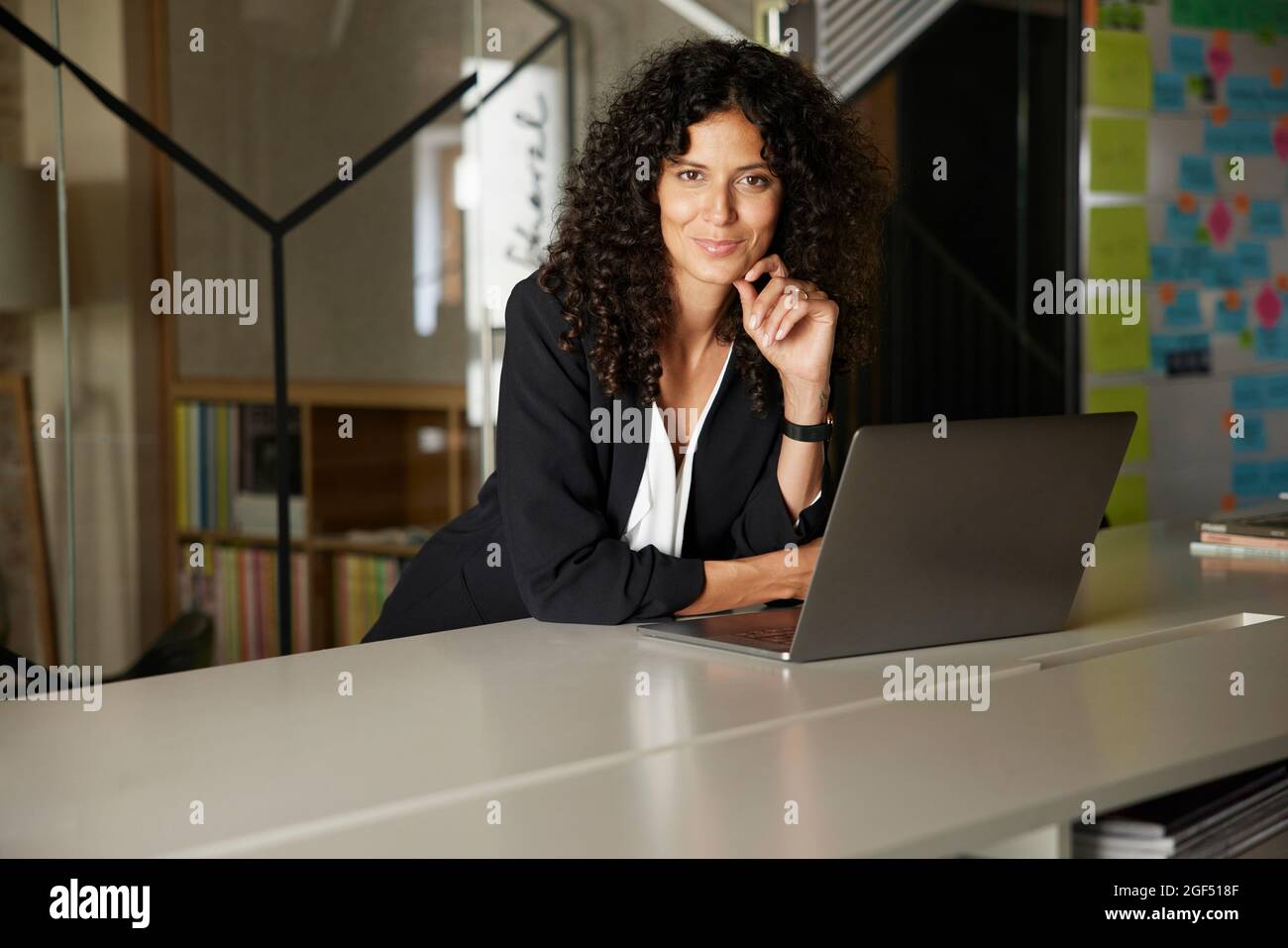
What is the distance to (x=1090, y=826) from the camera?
46.8 inches

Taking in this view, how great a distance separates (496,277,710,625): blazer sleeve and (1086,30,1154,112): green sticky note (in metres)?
3.11

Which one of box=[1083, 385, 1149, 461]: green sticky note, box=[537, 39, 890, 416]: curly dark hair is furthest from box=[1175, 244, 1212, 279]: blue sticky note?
box=[537, 39, 890, 416]: curly dark hair

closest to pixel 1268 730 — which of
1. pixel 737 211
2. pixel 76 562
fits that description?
pixel 737 211

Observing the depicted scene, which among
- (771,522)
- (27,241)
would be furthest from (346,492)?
(771,522)

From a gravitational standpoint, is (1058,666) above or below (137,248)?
below

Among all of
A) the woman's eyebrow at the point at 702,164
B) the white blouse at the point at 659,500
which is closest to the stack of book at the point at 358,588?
the white blouse at the point at 659,500

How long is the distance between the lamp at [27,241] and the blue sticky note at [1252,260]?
12.2ft

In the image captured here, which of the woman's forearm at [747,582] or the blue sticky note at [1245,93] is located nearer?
the woman's forearm at [747,582]

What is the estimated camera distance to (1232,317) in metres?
5.00

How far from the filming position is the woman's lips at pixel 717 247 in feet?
6.79

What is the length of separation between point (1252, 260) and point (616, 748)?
4363 millimetres

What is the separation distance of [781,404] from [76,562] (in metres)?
1.62

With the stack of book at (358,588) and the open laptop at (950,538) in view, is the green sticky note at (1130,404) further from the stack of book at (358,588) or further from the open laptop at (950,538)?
the open laptop at (950,538)
